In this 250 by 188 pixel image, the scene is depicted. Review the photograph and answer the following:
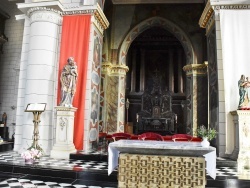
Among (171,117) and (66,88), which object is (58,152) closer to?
(66,88)

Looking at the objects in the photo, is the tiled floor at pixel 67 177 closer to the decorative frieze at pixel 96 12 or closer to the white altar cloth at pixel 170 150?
the white altar cloth at pixel 170 150

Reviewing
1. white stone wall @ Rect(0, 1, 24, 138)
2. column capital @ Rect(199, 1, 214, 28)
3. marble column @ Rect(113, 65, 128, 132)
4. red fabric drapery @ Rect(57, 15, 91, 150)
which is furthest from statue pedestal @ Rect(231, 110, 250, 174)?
white stone wall @ Rect(0, 1, 24, 138)

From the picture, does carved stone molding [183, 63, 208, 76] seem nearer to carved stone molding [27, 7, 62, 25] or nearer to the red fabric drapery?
the red fabric drapery

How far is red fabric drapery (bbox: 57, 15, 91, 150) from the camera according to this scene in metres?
8.38

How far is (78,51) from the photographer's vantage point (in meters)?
8.75

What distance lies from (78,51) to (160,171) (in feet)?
18.4

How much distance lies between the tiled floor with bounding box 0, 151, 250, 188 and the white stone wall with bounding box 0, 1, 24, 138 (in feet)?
22.5

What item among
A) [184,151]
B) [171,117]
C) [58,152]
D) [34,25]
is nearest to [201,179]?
[184,151]

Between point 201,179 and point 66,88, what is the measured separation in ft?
16.8

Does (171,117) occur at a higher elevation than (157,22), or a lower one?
lower

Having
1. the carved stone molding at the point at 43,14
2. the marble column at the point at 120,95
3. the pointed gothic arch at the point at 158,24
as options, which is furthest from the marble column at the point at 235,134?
the marble column at the point at 120,95

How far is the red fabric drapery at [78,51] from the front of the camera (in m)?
8.38

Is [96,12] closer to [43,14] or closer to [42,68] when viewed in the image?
[43,14]

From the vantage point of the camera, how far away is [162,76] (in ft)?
65.1
